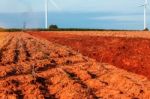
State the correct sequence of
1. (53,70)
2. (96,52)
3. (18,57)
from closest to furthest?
(53,70)
(18,57)
(96,52)

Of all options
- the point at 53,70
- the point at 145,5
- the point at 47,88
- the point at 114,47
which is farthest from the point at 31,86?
the point at 145,5

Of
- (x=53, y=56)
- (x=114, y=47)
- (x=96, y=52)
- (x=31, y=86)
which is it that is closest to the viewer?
(x=31, y=86)

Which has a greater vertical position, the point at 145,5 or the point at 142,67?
the point at 145,5

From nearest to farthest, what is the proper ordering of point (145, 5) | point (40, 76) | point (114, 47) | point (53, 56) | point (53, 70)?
point (40, 76) → point (53, 70) → point (53, 56) → point (114, 47) → point (145, 5)

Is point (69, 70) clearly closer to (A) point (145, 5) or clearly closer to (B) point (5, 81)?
(B) point (5, 81)

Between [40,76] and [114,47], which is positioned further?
[114,47]

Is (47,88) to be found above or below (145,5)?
below

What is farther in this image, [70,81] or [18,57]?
[18,57]

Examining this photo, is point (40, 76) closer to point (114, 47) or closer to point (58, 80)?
point (58, 80)

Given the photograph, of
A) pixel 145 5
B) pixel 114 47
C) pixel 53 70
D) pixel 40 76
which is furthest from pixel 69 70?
pixel 145 5

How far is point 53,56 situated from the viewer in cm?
2745

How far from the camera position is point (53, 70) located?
2108cm

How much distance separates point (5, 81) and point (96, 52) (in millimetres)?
16184

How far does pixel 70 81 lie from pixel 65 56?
10310 mm
